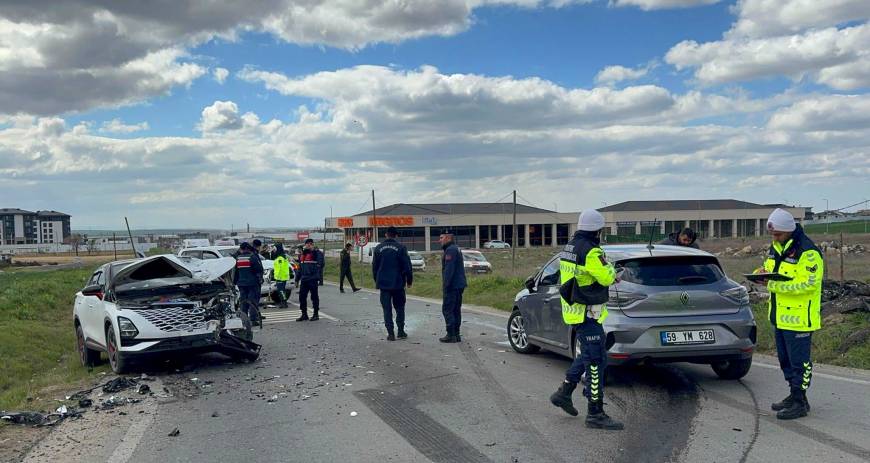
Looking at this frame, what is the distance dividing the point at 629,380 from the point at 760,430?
2.20 meters

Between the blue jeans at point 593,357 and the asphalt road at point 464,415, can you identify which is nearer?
the asphalt road at point 464,415

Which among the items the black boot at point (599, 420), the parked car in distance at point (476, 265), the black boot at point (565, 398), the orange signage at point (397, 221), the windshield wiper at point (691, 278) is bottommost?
the parked car in distance at point (476, 265)

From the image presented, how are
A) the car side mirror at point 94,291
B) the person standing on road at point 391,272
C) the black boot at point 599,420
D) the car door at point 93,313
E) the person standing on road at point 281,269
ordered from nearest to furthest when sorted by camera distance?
1. the black boot at point 599,420
2. the car door at point 93,313
3. the car side mirror at point 94,291
4. the person standing on road at point 391,272
5. the person standing on road at point 281,269

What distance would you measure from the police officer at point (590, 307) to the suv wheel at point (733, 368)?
231cm

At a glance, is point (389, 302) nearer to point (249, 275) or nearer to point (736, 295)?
point (249, 275)

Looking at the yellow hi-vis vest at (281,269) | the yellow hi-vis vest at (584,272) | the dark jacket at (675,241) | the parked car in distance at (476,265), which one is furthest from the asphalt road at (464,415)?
the parked car in distance at (476,265)

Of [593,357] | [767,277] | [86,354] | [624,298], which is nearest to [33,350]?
[86,354]

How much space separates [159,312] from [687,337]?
6.45 meters

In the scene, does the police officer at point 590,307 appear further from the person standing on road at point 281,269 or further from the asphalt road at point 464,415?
the person standing on road at point 281,269

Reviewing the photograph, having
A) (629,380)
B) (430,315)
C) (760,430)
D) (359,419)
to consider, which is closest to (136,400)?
(359,419)

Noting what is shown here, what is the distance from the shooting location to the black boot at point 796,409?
628 centimetres

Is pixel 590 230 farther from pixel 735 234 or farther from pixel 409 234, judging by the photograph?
pixel 735 234

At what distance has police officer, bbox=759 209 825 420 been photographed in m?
6.28

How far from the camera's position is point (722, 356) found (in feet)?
24.8
